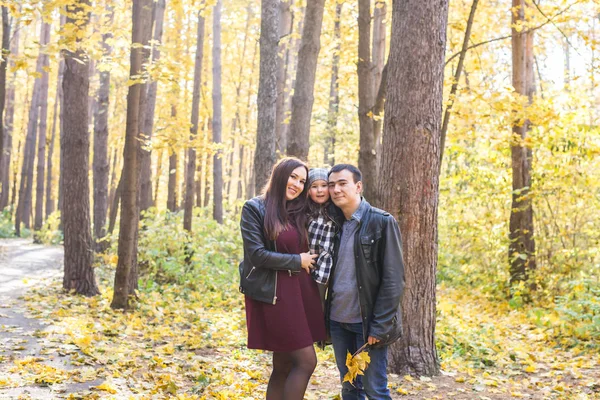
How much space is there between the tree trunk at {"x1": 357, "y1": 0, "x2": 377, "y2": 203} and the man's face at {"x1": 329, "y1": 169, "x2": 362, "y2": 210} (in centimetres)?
558

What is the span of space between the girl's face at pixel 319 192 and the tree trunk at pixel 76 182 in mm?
7176

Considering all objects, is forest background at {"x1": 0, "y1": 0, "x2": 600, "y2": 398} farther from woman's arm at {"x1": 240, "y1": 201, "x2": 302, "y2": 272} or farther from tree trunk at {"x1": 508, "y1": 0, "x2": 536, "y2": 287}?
woman's arm at {"x1": 240, "y1": 201, "x2": 302, "y2": 272}

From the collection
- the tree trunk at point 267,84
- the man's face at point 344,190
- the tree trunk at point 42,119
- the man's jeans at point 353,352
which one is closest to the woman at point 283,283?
the man's jeans at point 353,352

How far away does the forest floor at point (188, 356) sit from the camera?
18.1ft

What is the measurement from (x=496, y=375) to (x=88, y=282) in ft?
22.9

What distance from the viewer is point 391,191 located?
20.2ft

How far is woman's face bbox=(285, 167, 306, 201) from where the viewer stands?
4211 mm

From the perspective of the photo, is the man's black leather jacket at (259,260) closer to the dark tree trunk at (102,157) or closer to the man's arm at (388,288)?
the man's arm at (388,288)

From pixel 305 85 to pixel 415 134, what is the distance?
12.0 feet

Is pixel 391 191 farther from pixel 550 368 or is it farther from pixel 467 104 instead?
pixel 467 104

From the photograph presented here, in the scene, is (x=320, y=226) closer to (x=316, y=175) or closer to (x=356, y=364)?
(x=316, y=175)

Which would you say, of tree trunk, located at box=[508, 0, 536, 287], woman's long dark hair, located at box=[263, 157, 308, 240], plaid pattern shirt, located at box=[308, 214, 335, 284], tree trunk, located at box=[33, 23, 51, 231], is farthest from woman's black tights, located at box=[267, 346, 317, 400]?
tree trunk, located at box=[33, 23, 51, 231]

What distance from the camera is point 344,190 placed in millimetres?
4141

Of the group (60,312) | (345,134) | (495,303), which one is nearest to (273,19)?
(60,312)
